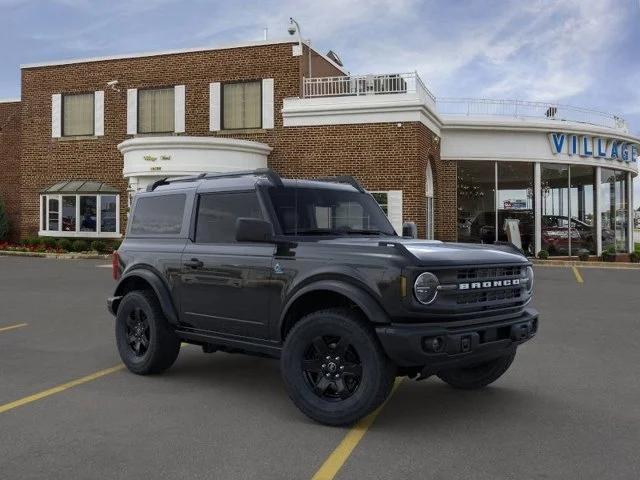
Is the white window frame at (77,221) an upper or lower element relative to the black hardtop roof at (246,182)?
upper

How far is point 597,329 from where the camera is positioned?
9344mm

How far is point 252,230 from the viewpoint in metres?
5.09

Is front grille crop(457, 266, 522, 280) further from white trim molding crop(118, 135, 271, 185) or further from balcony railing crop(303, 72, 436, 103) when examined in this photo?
white trim molding crop(118, 135, 271, 185)

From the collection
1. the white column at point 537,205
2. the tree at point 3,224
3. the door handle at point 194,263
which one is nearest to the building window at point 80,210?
the tree at point 3,224

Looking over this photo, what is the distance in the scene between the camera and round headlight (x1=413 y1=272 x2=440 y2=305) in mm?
4566

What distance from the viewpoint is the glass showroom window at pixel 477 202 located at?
974 inches

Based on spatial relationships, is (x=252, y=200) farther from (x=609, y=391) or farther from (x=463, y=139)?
(x=463, y=139)

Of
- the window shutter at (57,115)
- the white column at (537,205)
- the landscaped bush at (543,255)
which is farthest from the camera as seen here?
the window shutter at (57,115)

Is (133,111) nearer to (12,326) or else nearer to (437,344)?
(12,326)

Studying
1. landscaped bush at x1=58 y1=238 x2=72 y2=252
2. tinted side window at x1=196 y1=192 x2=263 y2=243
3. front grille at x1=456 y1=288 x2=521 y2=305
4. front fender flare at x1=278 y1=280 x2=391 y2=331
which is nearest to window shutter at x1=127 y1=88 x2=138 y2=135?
landscaped bush at x1=58 y1=238 x2=72 y2=252

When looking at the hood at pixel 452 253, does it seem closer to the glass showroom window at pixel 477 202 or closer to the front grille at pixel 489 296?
the front grille at pixel 489 296

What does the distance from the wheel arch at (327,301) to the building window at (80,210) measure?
71.2ft

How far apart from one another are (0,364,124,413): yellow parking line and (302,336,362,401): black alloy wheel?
2.48m

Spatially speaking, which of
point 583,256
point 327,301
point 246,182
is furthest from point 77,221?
point 327,301
